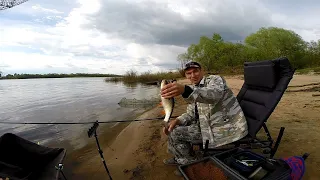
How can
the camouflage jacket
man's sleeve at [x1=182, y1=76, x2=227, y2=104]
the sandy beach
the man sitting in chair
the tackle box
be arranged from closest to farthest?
the tackle box → man's sleeve at [x1=182, y1=76, x2=227, y2=104] → the man sitting in chair → the camouflage jacket → the sandy beach

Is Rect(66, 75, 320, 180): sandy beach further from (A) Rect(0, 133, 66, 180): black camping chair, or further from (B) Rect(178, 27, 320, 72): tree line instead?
(B) Rect(178, 27, 320, 72): tree line

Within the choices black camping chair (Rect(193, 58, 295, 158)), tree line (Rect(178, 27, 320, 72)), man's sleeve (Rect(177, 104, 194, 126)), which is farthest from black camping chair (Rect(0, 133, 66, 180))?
tree line (Rect(178, 27, 320, 72))

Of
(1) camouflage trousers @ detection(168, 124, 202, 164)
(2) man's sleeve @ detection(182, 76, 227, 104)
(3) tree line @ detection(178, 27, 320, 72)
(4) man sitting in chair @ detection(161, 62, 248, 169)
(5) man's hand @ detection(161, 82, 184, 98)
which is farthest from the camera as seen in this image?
(3) tree line @ detection(178, 27, 320, 72)

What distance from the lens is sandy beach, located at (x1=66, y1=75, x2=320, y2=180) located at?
4.07 m

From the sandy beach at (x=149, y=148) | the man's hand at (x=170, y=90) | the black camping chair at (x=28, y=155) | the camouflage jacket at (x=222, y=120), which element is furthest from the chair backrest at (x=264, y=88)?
the black camping chair at (x=28, y=155)

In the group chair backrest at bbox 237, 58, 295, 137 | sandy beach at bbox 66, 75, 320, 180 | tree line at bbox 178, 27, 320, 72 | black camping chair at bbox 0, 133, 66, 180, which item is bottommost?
sandy beach at bbox 66, 75, 320, 180

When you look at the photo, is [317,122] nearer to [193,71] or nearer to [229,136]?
→ [229,136]

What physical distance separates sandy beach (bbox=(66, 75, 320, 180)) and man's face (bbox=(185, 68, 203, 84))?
1724 mm

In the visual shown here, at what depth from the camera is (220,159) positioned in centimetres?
283

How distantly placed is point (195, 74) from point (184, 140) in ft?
3.77

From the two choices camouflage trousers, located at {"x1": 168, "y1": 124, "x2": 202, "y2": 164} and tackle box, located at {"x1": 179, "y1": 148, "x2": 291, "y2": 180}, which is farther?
camouflage trousers, located at {"x1": 168, "y1": 124, "x2": 202, "y2": 164}

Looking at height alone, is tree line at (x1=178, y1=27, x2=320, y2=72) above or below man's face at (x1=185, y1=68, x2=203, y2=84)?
above

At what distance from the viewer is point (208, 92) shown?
2877 millimetres

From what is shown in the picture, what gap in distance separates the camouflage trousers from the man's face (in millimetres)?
818
